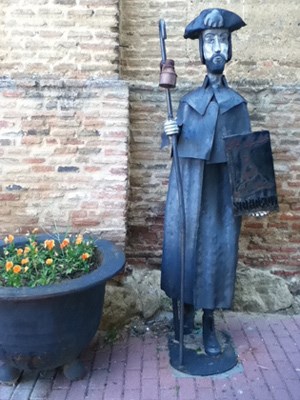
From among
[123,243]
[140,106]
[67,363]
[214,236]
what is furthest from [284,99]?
[67,363]

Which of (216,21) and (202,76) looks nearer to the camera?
(216,21)

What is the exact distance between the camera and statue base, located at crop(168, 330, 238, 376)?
350 cm

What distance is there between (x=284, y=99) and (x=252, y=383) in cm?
223

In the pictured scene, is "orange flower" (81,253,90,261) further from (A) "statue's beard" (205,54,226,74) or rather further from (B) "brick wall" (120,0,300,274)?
(A) "statue's beard" (205,54,226,74)

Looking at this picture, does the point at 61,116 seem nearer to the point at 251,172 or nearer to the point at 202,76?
the point at 202,76

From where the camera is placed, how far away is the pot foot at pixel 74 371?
133 inches

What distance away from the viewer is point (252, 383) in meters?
3.37

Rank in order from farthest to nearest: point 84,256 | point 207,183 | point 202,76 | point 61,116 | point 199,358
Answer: point 202,76
point 61,116
point 199,358
point 207,183
point 84,256

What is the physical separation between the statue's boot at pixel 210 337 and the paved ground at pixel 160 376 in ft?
0.62

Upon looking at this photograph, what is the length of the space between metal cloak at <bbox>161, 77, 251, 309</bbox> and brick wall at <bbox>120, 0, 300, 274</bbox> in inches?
30.5

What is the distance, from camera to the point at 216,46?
3326 mm

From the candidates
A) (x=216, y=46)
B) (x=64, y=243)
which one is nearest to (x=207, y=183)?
(x=216, y=46)

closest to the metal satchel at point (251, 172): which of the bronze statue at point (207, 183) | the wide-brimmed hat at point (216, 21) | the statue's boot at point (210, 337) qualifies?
Answer: the bronze statue at point (207, 183)

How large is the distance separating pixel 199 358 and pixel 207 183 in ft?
4.04
